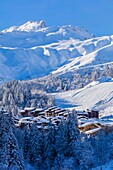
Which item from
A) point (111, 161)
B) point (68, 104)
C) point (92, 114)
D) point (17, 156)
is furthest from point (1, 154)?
point (68, 104)

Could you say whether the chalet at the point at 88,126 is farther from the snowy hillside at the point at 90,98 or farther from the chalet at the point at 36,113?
the snowy hillside at the point at 90,98

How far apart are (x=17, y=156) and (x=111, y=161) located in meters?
10.2

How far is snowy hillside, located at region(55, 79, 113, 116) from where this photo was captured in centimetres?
16201

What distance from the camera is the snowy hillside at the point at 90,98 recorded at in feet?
532

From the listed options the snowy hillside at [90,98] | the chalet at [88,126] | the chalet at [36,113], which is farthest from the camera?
the snowy hillside at [90,98]

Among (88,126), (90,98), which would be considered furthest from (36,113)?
(90,98)

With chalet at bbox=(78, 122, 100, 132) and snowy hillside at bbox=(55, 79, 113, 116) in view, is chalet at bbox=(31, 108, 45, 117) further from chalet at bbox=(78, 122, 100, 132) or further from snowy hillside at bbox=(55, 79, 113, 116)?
snowy hillside at bbox=(55, 79, 113, 116)

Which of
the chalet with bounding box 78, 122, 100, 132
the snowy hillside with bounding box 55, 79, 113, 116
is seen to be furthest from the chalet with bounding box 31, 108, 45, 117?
the snowy hillside with bounding box 55, 79, 113, 116

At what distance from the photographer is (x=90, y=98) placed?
17725 cm

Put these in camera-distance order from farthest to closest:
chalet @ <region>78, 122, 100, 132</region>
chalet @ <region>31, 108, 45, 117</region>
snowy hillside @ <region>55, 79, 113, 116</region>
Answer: snowy hillside @ <region>55, 79, 113, 116</region> < chalet @ <region>31, 108, 45, 117</region> < chalet @ <region>78, 122, 100, 132</region>

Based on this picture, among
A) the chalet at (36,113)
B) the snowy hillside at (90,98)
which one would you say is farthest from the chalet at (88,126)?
the snowy hillside at (90,98)

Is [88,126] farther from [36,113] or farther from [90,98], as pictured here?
[90,98]

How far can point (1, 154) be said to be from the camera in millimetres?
46438

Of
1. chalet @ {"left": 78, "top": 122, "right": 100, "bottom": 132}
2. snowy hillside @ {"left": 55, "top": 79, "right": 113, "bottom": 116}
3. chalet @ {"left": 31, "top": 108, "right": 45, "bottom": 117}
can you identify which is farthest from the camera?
snowy hillside @ {"left": 55, "top": 79, "right": 113, "bottom": 116}
